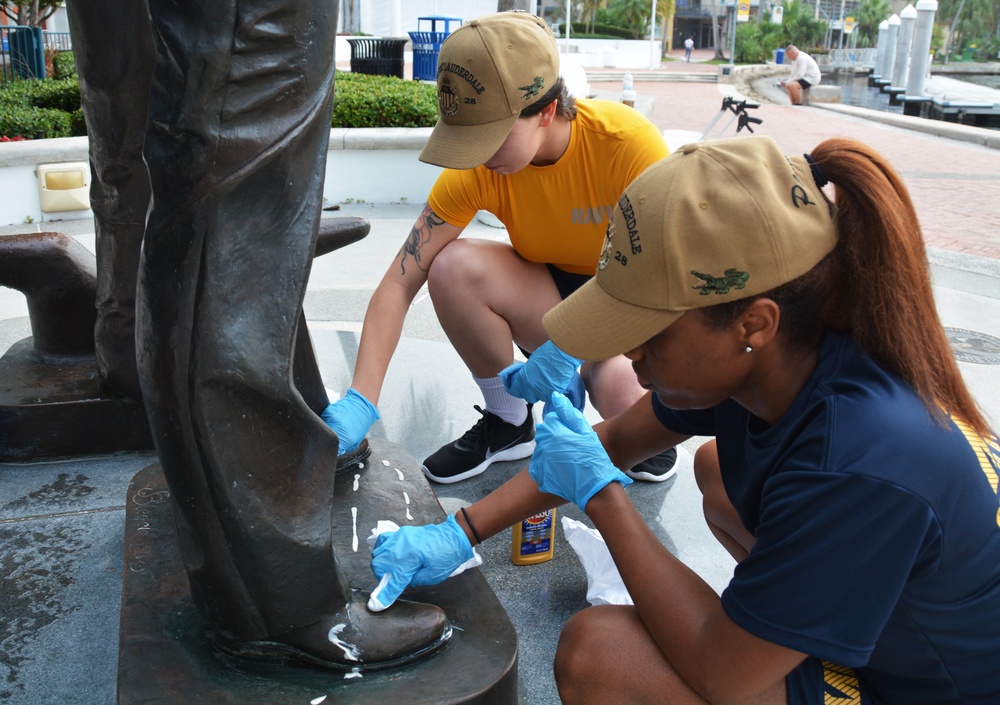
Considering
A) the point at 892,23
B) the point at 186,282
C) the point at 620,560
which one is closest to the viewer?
the point at 186,282

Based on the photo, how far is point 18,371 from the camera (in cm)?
285

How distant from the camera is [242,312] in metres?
1.42

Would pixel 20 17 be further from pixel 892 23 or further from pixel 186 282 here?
pixel 892 23

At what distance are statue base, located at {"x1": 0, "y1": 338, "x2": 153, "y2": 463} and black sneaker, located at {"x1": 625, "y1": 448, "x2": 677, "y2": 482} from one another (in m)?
1.42

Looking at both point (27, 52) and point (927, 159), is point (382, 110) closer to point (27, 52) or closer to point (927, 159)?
point (27, 52)

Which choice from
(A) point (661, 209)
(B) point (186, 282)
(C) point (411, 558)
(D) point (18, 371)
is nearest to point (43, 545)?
(D) point (18, 371)

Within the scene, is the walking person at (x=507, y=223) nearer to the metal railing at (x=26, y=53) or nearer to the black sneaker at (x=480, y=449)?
the black sneaker at (x=480, y=449)

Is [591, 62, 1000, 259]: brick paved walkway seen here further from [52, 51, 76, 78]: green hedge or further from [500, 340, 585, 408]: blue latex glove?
[52, 51, 76, 78]: green hedge

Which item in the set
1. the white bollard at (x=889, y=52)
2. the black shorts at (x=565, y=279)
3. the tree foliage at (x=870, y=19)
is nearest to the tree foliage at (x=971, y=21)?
the tree foliage at (x=870, y=19)

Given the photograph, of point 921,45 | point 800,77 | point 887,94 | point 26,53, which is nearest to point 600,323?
point 26,53

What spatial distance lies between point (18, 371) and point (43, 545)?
32.2 inches

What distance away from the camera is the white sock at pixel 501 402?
9.11 feet

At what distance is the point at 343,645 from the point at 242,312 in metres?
0.61

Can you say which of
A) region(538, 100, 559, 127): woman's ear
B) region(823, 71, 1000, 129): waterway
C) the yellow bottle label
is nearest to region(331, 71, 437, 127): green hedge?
region(538, 100, 559, 127): woman's ear
